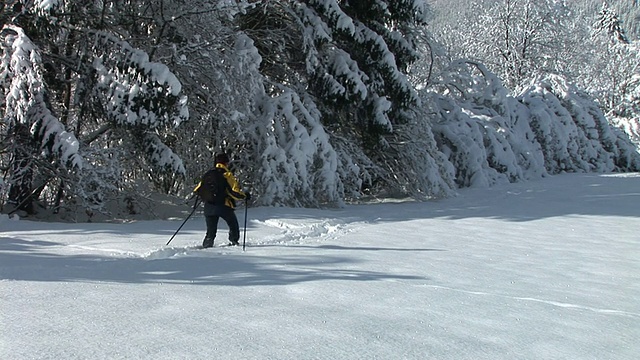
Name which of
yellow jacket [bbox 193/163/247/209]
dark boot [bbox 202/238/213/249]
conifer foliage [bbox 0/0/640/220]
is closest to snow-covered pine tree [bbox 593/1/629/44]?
conifer foliage [bbox 0/0/640/220]

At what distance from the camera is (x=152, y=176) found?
13.1 m

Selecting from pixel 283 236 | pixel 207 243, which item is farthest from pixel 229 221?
pixel 283 236

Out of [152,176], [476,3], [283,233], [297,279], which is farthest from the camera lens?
[476,3]

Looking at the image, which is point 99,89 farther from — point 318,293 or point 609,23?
point 609,23

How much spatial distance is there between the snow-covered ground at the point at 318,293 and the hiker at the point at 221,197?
0.43 m

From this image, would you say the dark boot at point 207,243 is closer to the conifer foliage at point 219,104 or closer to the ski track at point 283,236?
the ski track at point 283,236

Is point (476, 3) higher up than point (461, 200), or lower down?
higher up

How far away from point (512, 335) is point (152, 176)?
1030cm

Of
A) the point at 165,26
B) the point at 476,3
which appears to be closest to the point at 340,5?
the point at 165,26

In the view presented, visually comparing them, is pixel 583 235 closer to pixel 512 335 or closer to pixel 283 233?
pixel 283 233

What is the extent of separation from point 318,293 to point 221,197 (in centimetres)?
356

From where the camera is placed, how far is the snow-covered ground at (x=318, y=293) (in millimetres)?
3672

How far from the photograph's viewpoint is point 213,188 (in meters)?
8.23

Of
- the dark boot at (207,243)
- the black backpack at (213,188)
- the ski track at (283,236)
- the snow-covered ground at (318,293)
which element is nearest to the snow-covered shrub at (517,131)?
the ski track at (283,236)
